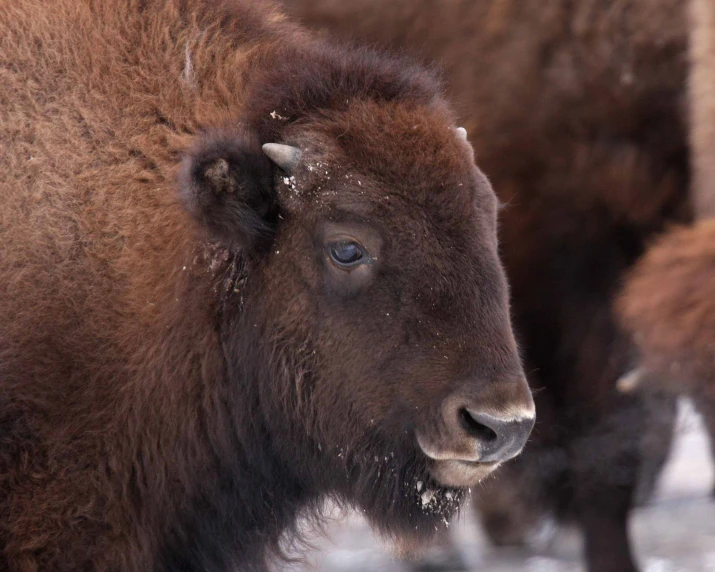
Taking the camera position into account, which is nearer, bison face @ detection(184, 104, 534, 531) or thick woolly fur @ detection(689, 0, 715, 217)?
bison face @ detection(184, 104, 534, 531)

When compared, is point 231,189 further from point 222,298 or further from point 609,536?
point 609,536

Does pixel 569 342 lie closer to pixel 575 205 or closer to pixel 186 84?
pixel 575 205

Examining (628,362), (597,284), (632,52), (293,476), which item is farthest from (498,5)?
(293,476)

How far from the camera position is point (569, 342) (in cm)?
640

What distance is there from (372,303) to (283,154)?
52cm

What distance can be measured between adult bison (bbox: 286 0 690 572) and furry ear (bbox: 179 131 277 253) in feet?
10.2

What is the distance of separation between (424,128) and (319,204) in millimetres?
394

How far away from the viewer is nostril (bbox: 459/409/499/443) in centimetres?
305

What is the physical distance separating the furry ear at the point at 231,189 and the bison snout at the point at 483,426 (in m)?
0.79

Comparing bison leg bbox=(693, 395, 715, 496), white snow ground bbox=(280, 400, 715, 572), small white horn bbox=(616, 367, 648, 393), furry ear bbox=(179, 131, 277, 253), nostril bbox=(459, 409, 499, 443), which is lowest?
white snow ground bbox=(280, 400, 715, 572)

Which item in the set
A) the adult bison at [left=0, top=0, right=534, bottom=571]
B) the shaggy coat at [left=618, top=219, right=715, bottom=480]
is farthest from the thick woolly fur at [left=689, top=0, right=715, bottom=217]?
the adult bison at [left=0, top=0, right=534, bottom=571]

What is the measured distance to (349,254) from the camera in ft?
10.7

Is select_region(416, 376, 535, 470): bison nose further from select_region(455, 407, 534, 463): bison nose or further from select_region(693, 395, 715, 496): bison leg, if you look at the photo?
select_region(693, 395, 715, 496): bison leg

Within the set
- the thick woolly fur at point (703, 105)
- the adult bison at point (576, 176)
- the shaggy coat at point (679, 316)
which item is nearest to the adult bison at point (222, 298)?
the shaggy coat at point (679, 316)
